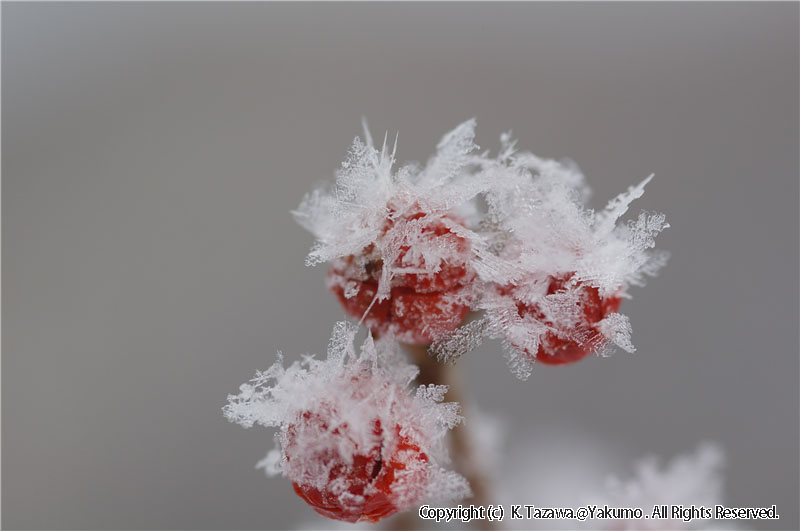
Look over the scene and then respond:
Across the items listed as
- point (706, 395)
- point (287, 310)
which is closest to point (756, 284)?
point (706, 395)

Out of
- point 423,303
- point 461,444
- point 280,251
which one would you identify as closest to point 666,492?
point 461,444

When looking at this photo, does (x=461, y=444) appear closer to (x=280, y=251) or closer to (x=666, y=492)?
(x=666, y=492)

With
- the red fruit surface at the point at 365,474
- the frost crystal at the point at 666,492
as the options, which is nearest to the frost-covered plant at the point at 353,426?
the red fruit surface at the point at 365,474

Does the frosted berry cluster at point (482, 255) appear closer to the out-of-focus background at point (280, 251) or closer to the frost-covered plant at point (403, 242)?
the frost-covered plant at point (403, 242)

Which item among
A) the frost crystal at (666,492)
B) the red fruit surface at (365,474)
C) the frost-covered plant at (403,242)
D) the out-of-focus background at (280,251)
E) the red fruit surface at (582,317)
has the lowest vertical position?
the red fruit surface at (365,474)

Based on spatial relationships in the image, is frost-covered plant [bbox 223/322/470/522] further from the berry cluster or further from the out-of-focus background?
the out-of-focus background

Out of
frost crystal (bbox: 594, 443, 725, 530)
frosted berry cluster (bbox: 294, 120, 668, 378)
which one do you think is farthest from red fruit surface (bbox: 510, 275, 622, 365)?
frost crystal (bbox: 594, 443, 725, 530)

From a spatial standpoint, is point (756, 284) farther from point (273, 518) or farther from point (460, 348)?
point (460, 348)
